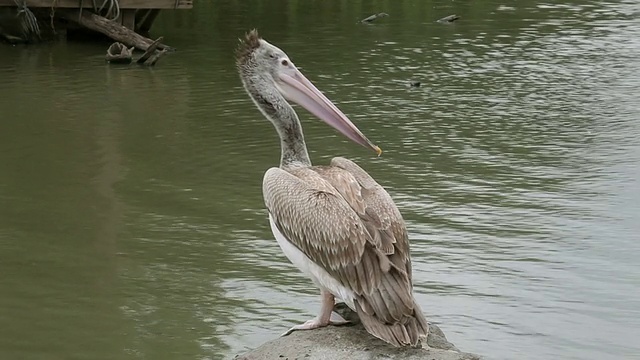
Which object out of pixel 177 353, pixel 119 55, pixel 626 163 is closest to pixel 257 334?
pixel 177 353

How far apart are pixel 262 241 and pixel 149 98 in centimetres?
400

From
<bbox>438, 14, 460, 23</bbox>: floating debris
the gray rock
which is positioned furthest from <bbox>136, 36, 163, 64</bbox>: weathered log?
the gray rock

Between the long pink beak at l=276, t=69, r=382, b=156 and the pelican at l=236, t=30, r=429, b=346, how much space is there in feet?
0.06

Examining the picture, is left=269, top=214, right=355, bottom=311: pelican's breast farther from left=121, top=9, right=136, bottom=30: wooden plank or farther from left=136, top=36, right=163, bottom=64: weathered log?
left=121, top=9, right=136, bottom=30: wooden plank

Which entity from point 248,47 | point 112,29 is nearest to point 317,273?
point 248,47

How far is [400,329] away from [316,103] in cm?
136

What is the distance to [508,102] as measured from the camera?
9.63 m

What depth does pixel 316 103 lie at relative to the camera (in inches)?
187

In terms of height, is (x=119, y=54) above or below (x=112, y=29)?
below

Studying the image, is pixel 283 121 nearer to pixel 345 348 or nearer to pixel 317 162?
pixel 345 348

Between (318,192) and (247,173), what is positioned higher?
(318,192)

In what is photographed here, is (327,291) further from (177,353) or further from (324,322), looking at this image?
(177,353)

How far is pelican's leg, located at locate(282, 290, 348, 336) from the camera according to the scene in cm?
402

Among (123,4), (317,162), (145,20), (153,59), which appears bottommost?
(317,162)
